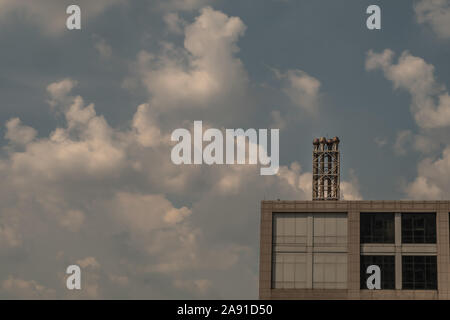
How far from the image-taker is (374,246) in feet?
256

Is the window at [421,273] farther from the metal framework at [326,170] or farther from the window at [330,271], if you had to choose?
the metal framework at [326,170]

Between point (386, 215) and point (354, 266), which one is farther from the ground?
point (386, 215)

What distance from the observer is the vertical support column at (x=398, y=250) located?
76938 millimetres

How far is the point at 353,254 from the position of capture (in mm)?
78062

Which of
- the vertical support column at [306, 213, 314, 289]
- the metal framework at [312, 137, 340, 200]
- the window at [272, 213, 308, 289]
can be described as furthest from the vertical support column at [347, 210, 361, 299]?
the metal framework at [312, 137, 340, 200]

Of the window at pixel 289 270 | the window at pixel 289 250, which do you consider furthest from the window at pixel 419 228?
the window at pixel 289 270

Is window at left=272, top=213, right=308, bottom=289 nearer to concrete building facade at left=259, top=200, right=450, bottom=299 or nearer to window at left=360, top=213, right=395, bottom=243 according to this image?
concrete building facade at left=259, top=200, right=450, bottom=299

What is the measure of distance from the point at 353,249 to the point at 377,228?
3779mm

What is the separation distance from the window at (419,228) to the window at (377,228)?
1.48 m

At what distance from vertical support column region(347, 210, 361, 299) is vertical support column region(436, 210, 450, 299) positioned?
9.07m

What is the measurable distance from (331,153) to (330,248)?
56.6 m
